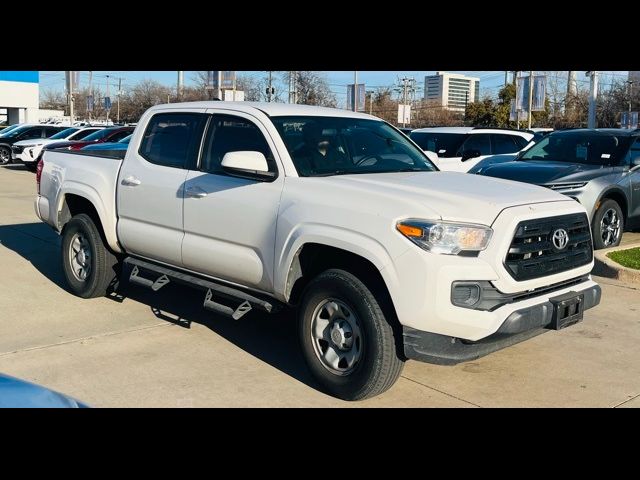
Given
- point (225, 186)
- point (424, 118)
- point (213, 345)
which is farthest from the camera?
point (424, 118)

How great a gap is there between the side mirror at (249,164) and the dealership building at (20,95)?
159ft

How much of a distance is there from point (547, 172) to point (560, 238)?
4862 millimetres

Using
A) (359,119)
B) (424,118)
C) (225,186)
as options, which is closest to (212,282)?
(225,186)

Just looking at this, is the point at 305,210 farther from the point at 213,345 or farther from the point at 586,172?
the point at 586,172

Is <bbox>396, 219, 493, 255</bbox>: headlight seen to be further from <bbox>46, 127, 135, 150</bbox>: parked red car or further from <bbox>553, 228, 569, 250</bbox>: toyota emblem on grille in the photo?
<bbox>46, 127, 135, 150</bbox>: parked red car

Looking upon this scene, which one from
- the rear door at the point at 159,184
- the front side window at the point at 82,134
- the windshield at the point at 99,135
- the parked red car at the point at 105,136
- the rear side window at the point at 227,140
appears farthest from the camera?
the front side window at the point at 82,134

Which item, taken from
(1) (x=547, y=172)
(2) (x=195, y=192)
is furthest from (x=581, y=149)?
(2) (x=195, y=192)

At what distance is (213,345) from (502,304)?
2505 millimetres

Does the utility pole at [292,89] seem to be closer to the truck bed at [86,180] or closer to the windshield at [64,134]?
the windshield at [64,134]

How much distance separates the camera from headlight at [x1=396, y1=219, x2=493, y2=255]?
4.23 meters

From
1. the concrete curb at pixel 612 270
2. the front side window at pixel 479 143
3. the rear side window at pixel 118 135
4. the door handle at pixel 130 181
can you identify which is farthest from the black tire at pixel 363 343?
the rear side window at pixel 118 135

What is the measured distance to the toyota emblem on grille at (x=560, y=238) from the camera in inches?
185

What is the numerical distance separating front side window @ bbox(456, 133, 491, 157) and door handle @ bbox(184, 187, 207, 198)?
9.90 m

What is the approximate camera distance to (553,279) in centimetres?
465
